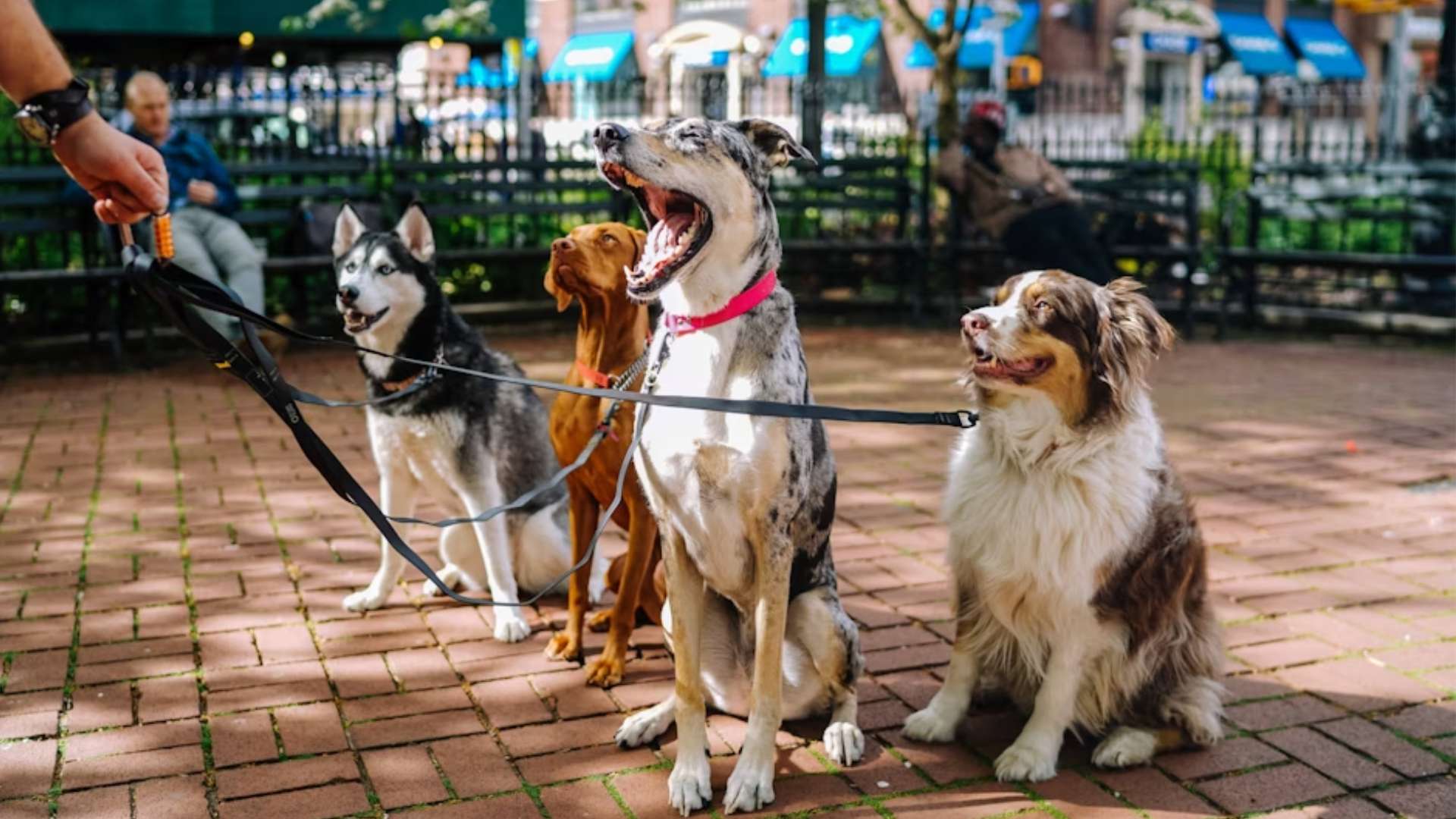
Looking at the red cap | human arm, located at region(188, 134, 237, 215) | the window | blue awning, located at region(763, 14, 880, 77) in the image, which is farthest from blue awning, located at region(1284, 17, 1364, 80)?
human arm, located at region(188, 134, 237, 215)

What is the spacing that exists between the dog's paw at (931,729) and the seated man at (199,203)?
6.56 m

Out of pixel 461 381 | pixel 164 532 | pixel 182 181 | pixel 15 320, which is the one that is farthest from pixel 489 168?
pixel 461 381

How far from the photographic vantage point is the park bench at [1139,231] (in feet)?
37.9

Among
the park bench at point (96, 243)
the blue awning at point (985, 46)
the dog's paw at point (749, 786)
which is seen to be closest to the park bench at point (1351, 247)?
the park bench at point (96, 243)

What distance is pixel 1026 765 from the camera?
11.8 feet

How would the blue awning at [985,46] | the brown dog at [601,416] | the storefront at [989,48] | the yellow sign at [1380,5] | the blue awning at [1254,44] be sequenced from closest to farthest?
the brown dog at [601,416]
the yellow sign at [1380,5]
the storefront at [989,48]
the blue awning at [985,46]
the blue awning at [1254,44]

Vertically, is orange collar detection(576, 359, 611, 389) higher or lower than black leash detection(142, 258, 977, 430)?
lower

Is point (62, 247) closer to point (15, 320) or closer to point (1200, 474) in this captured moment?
point (15, 320)

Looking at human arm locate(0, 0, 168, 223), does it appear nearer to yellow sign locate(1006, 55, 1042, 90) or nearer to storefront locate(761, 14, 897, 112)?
storefront locate(761, 14, 897, 112)

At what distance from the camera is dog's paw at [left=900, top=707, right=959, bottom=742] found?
→ 3832 millimetres

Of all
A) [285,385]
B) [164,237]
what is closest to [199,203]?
[164,237]

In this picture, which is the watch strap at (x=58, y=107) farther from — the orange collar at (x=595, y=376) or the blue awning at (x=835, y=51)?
the blue awning at (x=835, y=51)

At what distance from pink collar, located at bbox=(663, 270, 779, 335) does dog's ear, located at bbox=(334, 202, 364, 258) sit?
197cm

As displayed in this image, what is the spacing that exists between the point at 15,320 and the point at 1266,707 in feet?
31.6
